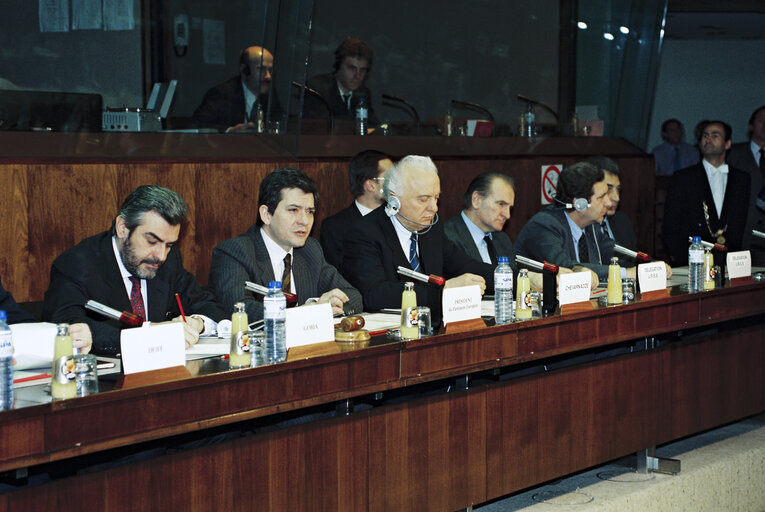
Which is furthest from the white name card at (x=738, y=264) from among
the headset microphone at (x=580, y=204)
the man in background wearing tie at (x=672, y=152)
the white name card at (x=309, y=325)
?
the man in background wearing tie at (x=672, y=152)

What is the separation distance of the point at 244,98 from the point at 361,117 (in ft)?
2.93

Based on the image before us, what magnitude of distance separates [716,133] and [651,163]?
97 cm

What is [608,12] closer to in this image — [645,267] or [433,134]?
[433,134]

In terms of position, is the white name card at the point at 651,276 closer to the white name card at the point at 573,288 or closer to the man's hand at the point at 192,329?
the white name card at the point at 573,288

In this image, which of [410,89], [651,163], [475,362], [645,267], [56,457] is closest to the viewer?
[56,457]

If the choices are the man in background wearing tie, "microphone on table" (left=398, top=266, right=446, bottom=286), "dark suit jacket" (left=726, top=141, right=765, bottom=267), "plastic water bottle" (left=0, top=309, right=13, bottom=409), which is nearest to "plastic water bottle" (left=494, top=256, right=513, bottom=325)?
"microphone on table" (left=398, top=266, right=446, bottom=286)

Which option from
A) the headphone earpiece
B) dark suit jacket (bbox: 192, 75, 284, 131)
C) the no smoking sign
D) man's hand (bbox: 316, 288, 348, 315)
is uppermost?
dark suit jacket (bbox: 192, 75, 284, 131)

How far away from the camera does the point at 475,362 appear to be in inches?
111

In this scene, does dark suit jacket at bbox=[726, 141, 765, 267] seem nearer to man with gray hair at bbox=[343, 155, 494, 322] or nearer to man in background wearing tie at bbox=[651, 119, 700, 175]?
man with gray hair at bbox=[343, 155, 494, 322]

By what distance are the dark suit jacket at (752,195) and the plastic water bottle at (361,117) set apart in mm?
2210

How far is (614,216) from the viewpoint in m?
5.00

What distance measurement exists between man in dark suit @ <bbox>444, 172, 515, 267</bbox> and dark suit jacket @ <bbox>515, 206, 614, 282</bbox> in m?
0.10

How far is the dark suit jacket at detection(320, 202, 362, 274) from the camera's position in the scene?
4.39 m

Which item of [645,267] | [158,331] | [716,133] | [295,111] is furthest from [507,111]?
[158,331]
